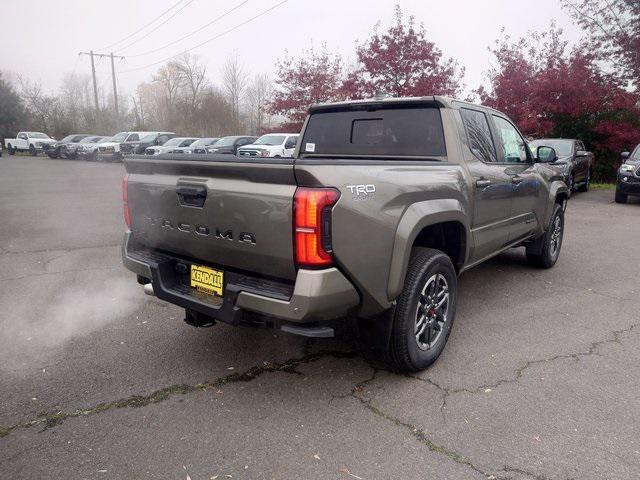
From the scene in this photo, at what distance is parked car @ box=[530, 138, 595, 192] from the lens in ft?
40.9

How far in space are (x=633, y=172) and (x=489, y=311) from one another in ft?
32.9

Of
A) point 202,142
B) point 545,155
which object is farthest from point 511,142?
point 202,142

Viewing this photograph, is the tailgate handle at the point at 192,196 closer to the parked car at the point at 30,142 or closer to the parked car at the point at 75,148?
the parked car at the point at 75,148

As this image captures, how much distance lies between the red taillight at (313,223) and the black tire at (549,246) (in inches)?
165

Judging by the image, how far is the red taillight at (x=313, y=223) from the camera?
242cm

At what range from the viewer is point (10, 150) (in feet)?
122

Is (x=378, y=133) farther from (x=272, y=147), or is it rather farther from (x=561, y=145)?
(x=272, y=147)

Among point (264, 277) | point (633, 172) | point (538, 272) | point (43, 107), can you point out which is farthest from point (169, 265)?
point (43, 107)

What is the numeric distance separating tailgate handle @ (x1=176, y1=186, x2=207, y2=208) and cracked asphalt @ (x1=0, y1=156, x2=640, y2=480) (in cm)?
120

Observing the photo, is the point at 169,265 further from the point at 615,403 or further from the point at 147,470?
the point at 615,403

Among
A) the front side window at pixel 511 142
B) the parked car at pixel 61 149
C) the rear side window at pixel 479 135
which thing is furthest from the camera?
the parked car at pixel 61 149

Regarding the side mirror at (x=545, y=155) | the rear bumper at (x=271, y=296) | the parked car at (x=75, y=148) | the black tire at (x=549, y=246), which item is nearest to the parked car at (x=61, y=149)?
the parked car at (x=75, y=148)

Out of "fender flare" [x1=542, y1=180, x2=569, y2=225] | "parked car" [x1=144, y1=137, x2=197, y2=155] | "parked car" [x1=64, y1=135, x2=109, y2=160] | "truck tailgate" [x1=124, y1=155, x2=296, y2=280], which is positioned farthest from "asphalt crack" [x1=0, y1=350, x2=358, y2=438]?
"parked car" [x1=64, y1=135, x2=109, y2=160]

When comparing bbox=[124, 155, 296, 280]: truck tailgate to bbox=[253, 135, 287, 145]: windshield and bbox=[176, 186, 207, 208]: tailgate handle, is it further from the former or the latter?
bbox=[253, 135, 287, 145]: windshield
